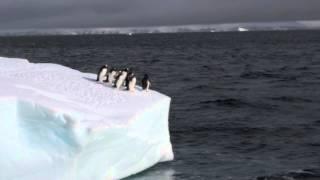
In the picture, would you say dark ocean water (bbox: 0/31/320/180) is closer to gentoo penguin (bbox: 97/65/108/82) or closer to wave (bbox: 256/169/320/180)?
wave (bbox: 256/169/320/180)

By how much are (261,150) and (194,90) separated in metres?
19.5

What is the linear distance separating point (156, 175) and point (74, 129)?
4012 millimetres

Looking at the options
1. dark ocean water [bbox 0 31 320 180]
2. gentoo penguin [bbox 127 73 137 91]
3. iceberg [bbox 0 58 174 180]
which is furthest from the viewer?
dark ocean water [bbox 0 31 320 180]

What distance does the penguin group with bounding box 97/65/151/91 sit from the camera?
16.7 meters

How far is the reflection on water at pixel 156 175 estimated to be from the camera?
15.2 m

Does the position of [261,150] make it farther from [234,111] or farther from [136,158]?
[234,111]

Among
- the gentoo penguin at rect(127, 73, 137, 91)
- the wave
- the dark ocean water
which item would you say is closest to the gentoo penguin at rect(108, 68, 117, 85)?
the gentoo penguin at rect(127, 73, 137, 91)

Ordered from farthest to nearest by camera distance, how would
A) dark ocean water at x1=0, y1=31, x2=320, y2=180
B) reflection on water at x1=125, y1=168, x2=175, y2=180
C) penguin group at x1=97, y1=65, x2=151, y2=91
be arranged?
dark ocean water at x1=0, y1=31, x2=320, y2=180
penguin group at x1=97, y1=65, x2=151, y2=91
reflection on water at x1=125, y1=168, x2=175, y2=180

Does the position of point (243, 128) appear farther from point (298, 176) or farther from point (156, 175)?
point (156, 175)

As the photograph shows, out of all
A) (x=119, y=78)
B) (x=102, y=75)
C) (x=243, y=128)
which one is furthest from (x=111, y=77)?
(x=243, y=128)

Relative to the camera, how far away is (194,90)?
39594 millimetres

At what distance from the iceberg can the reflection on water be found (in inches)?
7.2

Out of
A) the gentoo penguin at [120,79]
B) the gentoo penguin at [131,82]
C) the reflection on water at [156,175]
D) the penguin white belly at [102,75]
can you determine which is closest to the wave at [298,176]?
the reflection on water at [156,175]

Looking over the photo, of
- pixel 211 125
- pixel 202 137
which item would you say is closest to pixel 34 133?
A: pixel 202 137
